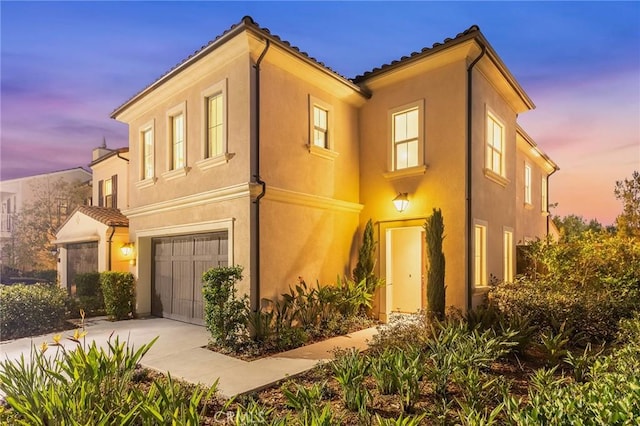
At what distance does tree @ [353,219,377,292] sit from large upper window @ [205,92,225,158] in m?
4.34

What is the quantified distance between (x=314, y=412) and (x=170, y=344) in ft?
18.0

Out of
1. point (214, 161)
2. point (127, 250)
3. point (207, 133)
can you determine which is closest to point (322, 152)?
point (214, 161)

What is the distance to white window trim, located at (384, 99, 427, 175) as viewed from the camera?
957 cm

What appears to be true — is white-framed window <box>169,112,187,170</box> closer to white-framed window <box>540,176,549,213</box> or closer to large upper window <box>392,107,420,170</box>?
large upper window <box>392,107,420,170</box>

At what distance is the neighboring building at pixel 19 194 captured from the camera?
74.7 ft

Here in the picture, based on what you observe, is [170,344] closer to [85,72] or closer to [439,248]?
[439,248]

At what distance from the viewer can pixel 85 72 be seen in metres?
12.3

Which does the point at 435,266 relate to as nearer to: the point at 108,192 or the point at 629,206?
the point at 629,206

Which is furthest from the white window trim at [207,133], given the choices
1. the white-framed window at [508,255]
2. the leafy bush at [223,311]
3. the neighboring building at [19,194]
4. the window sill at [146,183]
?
the neighboring building at [19,194]

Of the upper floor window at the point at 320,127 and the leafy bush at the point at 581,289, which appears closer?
the leafy bush at the point at 581,289

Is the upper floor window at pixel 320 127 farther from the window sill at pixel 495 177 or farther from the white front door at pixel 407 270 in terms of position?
the window sill at pixel 495 177

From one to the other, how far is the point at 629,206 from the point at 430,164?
11491 millimetres

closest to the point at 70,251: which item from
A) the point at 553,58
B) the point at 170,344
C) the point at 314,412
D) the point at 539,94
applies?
the point at 170,344

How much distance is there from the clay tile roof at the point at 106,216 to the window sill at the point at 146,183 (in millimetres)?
1855
